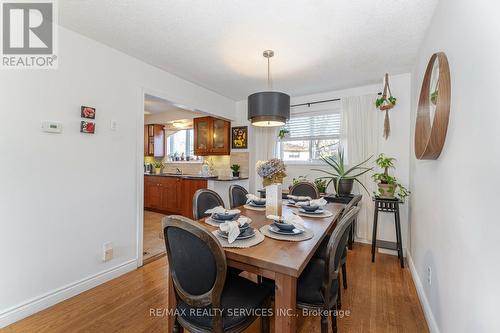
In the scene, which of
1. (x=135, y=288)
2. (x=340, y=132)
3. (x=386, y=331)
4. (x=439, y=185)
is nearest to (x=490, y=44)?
(x=439, y=185)

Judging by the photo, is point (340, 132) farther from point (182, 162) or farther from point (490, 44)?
point (182, 162)

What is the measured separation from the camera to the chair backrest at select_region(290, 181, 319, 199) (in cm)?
295

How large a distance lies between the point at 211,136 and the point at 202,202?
9.35 ft

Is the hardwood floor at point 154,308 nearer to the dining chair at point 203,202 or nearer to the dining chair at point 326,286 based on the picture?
the dining chair at point 326,286

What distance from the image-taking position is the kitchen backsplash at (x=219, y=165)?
4516 millimetres

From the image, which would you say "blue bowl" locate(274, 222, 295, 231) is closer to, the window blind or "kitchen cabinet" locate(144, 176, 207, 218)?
the window blind

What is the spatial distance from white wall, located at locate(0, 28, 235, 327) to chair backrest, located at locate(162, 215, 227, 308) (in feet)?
4.82

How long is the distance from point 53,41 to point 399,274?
4075 millimetres

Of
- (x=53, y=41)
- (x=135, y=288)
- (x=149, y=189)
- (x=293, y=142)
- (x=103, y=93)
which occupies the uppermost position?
(x=53, y=41)

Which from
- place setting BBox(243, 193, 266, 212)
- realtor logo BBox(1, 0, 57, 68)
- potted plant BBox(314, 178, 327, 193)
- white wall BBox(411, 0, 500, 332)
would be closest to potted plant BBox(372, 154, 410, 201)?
potted plant BBox(314, 178, 327, 193)

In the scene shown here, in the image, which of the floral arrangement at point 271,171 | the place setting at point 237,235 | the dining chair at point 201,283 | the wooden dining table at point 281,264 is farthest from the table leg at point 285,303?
the floral arrangement at point 271,171

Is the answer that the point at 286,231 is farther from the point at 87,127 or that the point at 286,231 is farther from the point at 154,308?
the point at 87,127

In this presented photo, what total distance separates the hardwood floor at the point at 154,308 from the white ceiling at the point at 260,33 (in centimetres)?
240

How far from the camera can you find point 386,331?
5.38ft
